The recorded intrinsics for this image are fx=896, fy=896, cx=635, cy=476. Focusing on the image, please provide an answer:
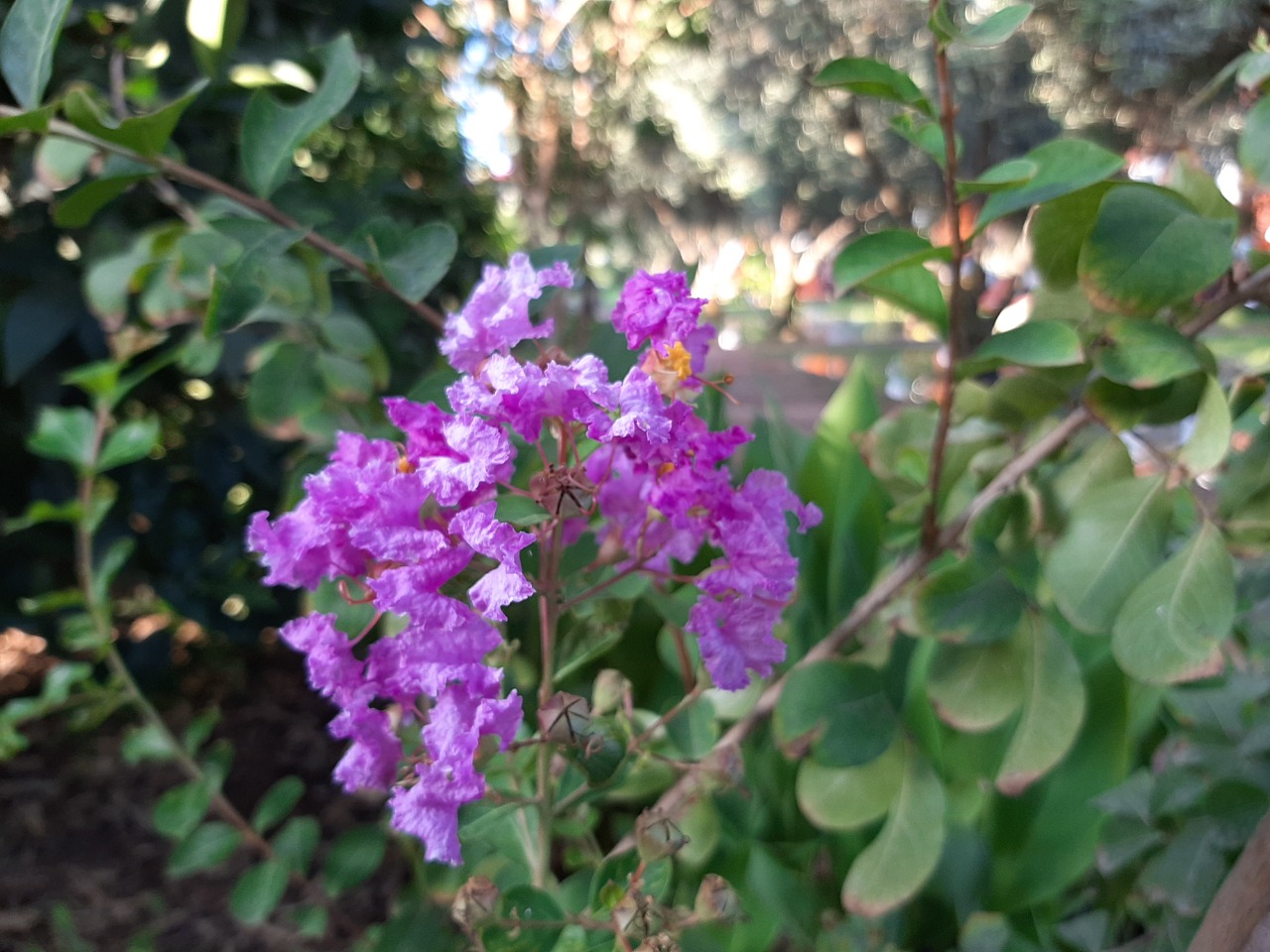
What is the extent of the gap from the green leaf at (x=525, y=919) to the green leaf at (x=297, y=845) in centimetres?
40

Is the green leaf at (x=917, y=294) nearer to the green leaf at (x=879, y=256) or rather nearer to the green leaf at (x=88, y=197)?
the green leaf at (x=879, y=256)

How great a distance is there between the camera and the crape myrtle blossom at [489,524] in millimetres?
328

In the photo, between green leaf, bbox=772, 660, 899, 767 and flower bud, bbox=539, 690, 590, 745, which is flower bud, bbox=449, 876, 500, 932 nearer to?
flower bud, bbox=539, 690, 590, 745

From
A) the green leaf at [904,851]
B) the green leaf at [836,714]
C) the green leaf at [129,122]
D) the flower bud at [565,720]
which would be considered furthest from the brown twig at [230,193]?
the green leaf at [904,851]

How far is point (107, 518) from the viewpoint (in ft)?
3.48

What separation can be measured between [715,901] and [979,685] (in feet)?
0.71

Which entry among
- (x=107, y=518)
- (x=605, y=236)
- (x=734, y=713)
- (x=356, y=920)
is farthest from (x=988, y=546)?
(x=605, y=236)

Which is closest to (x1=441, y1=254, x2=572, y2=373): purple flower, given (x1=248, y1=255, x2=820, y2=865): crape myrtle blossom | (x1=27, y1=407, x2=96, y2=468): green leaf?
(x1=248, y1=255, x2=820, y2=865): crape myrtle blossom

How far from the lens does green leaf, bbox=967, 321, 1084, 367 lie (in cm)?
42

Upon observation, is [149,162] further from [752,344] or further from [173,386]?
[752,344]

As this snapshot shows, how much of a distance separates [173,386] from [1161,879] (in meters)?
1.15

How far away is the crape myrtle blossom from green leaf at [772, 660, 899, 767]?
141 millimetres

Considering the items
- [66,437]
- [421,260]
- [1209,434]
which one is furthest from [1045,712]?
[66,437]

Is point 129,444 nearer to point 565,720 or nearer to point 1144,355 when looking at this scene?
point 565,720
